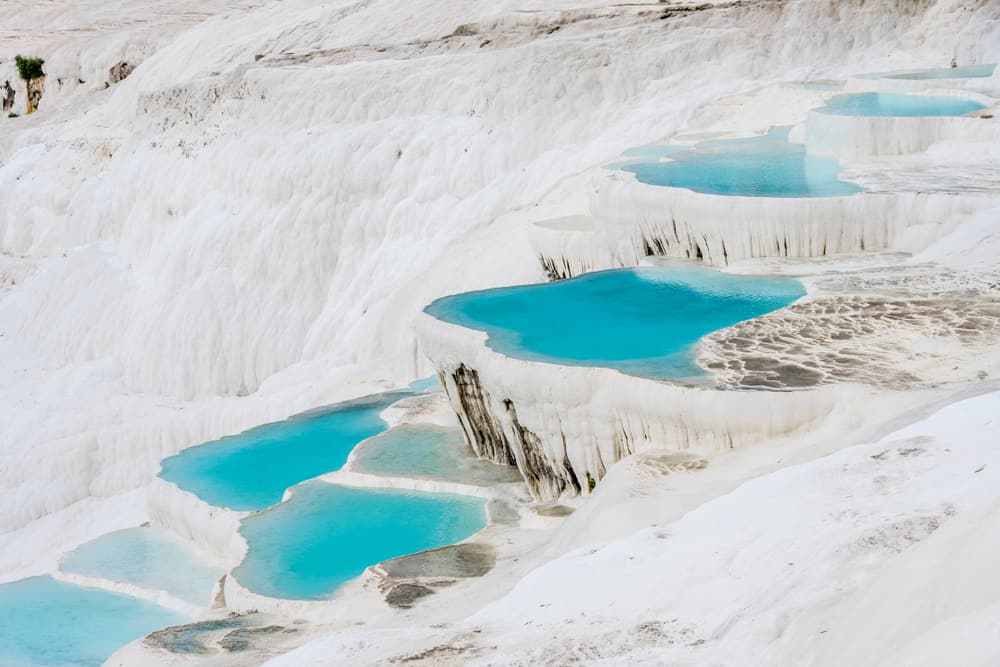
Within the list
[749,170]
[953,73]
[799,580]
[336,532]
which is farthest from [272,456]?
[953,73]

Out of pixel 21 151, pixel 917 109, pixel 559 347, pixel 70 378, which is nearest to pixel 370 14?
pixel 21 151

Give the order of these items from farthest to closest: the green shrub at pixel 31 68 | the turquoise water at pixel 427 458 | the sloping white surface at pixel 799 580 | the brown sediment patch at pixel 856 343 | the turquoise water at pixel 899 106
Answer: the green shrub at pixel 31 68 → the turquoise water at pixel 899 106 → the turquoise water at pixel 427 458 → the brown sediment patch at pixel 856 343 → the sloping white surface at pixel 799 580

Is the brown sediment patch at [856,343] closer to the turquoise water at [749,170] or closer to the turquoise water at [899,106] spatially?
the turquoise water at [749,170]

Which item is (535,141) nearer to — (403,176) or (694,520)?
(403,176)

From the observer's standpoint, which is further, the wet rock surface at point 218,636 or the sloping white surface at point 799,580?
the wet rock surface at point 218,636

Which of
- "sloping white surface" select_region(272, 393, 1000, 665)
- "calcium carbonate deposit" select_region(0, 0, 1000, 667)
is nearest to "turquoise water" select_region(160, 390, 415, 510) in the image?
"calcium carbonate deposit" select_region(0, 0, 1000, 667)

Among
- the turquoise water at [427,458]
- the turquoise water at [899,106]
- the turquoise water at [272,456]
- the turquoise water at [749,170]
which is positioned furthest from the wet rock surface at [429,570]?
the turquoise water at [899,106]

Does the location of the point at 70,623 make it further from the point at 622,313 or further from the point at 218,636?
the point at 622,313

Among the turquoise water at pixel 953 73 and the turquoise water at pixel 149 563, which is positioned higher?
the turquoise water at pixel 953 73
